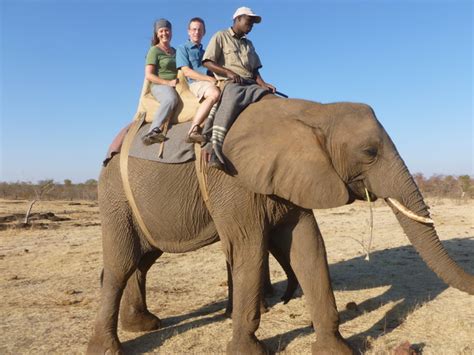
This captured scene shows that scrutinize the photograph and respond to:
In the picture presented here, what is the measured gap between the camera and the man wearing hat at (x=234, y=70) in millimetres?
4824

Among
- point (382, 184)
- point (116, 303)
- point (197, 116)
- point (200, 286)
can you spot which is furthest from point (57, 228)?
point (382, 184)

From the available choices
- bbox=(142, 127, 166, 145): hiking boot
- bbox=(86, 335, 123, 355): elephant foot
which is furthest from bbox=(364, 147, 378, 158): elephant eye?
bbox=(86, 335, 123, 355): elephant foot

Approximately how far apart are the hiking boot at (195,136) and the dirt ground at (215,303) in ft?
7.91

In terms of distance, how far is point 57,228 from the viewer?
16.7 meters

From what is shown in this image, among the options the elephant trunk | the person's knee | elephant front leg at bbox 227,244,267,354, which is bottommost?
elephant front leg at bbox 227,244,267,354

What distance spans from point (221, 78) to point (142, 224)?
6.21 feet

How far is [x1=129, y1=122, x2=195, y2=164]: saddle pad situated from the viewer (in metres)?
5.06

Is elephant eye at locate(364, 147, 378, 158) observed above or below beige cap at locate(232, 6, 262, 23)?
below

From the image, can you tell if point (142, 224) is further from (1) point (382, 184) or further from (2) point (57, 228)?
(2) point (57, 228)

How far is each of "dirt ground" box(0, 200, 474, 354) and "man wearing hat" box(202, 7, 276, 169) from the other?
102 inches

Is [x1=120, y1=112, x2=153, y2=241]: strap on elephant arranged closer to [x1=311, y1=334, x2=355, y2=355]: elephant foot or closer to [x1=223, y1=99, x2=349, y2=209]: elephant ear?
[x1=223, y1=99, x2=349, y2=209]: elephant ear

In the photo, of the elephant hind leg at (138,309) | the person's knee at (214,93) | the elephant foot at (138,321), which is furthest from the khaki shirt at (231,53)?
the elephant foot at (138,321)

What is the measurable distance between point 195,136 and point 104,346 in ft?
8.37

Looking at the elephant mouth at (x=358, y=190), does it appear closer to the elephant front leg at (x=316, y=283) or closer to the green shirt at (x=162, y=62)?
the elephant front leg at (x=316, y=283)
